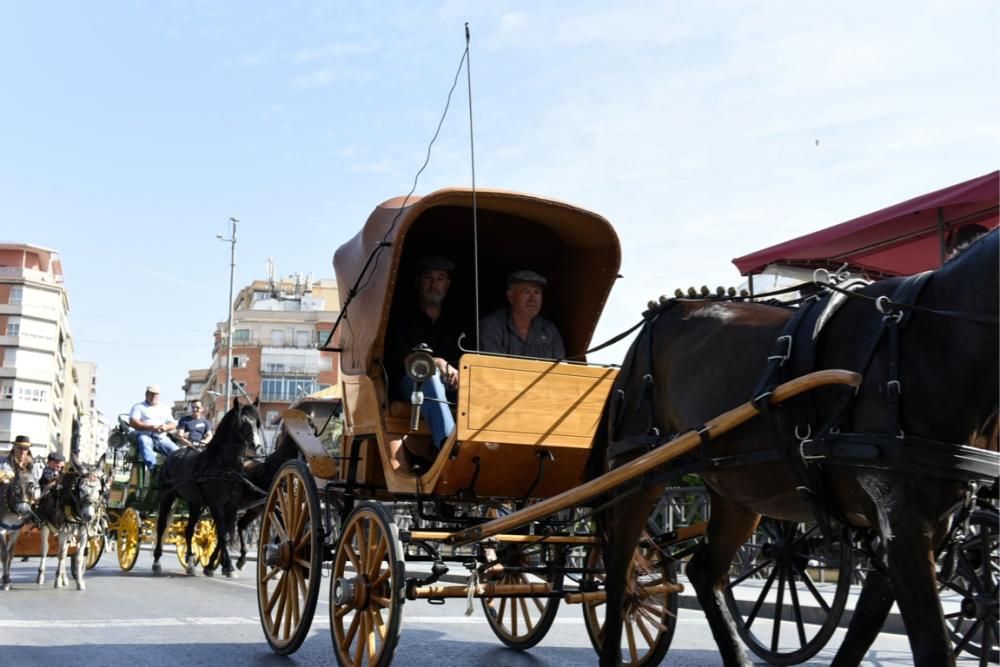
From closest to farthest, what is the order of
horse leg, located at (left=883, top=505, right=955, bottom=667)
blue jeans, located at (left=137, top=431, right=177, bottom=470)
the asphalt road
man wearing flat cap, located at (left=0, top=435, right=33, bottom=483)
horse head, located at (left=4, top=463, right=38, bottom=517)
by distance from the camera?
horse leg, located at (left=883, top=505, right=955, bottom=667), the asphalt road, horse head, located at (left=4, top=463, right=38, bottom=517), man wearing flat cap, located at (left=0, top=435, right=33, bottom=483), blue jeans, located at (left=137, top=431, right=177, bottom=470)

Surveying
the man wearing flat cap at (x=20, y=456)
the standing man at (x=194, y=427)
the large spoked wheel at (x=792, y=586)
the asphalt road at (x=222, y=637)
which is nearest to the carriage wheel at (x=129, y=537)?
the standing man at (x=194, y=427)

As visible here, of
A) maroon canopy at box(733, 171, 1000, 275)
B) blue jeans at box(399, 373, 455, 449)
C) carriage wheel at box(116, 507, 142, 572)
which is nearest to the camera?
blue jeans at box(399, 373, 455, 449)

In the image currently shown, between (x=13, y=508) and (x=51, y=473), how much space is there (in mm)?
1393

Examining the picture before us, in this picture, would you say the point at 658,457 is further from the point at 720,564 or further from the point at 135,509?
the point at 135,509

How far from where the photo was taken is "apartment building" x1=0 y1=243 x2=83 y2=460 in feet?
307

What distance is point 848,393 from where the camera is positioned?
4289 millimetres

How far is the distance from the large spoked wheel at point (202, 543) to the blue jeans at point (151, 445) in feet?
4.02

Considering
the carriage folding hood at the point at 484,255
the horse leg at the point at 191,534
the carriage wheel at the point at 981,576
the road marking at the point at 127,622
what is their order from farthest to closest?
the horse leg at the point at 191,534 < the road marking at the point at 127,622 < the carriage folding hood at the point at 484,255 < the carriage wheel at the point at 981,576

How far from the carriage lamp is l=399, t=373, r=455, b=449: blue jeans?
148 millimetres

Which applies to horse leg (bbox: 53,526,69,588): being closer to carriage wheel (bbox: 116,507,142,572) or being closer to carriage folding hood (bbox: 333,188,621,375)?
carriage wheel (bbox: 116,507,142,572)

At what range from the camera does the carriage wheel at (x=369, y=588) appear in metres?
5.57

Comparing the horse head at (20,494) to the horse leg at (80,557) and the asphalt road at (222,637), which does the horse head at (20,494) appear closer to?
the horse leg at (80,557)

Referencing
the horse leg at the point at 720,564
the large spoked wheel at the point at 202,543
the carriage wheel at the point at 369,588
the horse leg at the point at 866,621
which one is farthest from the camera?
the large spoked wheel at the point at 202,543

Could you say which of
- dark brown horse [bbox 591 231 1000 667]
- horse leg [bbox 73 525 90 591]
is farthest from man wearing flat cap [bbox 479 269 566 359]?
horse leg [bbox 73 525 90 591]
